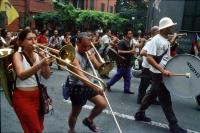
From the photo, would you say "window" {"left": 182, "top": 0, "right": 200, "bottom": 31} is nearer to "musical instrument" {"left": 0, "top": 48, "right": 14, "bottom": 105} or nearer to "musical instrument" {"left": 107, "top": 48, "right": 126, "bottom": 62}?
"musical instrument" {"left": 107, "top": 48, "right": 126, "bottom": 62}

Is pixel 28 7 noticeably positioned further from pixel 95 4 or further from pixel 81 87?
pixel 81 87

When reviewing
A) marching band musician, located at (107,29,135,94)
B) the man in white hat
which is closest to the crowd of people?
the man in white hat

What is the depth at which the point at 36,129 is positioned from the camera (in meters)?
4.16

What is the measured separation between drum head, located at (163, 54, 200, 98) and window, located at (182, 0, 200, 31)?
18.4 ft

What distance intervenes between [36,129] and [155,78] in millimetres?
2519

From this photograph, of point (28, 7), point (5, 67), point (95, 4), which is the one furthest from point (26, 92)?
point (95, 4)

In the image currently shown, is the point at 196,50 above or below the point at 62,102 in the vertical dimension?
above

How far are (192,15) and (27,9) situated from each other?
87.7 feet

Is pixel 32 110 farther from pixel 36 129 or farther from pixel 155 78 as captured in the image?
pixel 155 78

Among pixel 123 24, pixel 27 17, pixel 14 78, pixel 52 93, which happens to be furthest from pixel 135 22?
pixel 14 78

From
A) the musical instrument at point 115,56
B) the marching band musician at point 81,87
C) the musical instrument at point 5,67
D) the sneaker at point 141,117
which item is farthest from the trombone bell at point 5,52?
the musical instrument at point 115,56

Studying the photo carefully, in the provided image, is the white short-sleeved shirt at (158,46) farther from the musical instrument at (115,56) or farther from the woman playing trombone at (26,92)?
the musical instrument at (115,56)

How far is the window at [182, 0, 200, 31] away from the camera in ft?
36.1

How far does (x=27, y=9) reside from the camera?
118 ft
